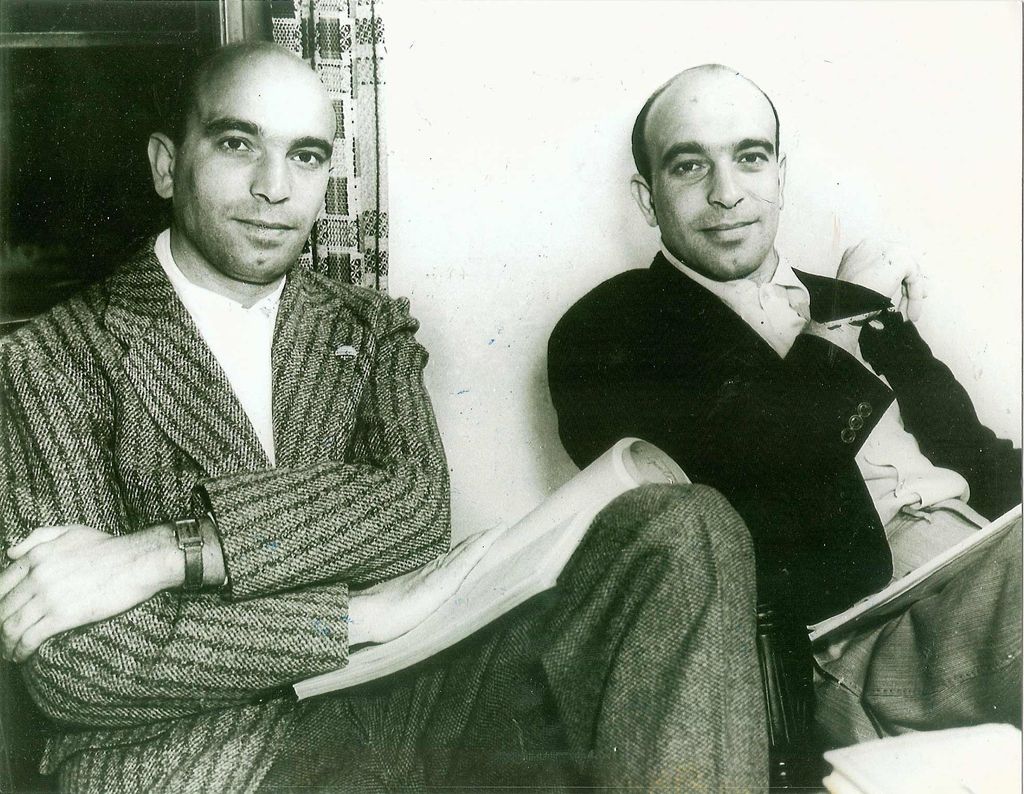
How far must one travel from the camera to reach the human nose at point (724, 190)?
1.16 metres

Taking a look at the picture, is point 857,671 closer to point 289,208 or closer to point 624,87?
point 624,87

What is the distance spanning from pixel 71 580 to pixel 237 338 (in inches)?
13.7

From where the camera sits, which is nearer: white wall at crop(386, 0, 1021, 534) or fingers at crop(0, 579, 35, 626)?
Answer: fingers at crop(0, 579, 35, 626)

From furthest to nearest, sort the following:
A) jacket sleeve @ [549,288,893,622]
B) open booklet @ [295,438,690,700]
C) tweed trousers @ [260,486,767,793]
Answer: jacket sleeve @ [549,288,893,622] → open booklet @ [295,438,690,700] → tweed trousers @ [260,486,767,793]

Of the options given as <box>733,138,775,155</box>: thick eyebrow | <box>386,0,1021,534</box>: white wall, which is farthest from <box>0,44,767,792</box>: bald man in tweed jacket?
<box>733,138,775,155</box>: thick eyebrow

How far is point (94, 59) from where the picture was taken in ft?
3.78

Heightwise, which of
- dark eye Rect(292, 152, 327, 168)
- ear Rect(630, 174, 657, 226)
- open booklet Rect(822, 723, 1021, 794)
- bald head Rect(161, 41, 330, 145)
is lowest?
open booklet Rect(822, 723, 1021, 794)

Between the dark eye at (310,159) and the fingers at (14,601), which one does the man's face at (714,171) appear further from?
the fingers at (14,601)

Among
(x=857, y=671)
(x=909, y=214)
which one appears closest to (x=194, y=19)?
(x=909, y=214)

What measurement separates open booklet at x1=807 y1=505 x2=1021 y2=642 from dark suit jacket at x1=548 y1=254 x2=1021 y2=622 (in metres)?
0.01

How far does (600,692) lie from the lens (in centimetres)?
98

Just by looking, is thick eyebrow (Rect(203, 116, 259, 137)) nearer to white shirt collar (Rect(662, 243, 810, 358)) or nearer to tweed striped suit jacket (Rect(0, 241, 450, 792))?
tweed striped suit jacket (Rect(0, 241, 450, 792))

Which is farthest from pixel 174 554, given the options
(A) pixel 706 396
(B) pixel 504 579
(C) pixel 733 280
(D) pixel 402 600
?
(C) pixel 733 280

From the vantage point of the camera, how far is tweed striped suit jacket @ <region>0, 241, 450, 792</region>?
3.19ft
